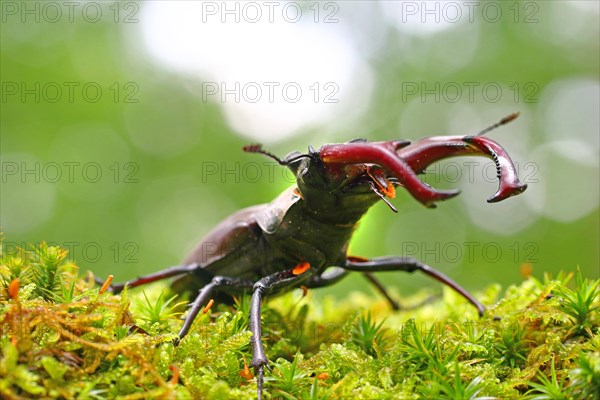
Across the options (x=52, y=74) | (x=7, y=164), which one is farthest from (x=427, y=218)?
(x=7, y=164)

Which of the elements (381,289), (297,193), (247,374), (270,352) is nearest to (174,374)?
(247,374)

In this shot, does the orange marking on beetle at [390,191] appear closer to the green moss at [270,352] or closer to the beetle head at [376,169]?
the beetle head at [376,169]

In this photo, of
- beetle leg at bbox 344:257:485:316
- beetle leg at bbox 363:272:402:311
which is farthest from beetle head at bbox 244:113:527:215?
beetle leg at bbox 363:272:402:311

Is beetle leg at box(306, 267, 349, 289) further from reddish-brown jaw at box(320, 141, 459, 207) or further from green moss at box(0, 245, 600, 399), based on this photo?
reddish-brown jaw at box(320, 141, 459, 207)

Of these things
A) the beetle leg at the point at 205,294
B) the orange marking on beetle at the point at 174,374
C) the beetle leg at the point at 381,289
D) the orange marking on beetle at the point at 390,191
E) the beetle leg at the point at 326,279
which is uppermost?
the orange marking on beetle at the point at 390,191

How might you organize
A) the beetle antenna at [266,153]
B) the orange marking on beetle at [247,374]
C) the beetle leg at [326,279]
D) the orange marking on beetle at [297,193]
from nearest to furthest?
the orange marking on beetle at [247,374], the beetle antenna at [266,153], the orange marking on beetle at [297,193], the beetle leg at [326,279]

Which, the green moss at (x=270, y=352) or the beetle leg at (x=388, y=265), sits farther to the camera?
the beetle leg at (x=388, y=265)

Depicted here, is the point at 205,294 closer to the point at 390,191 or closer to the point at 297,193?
the point at 297,193

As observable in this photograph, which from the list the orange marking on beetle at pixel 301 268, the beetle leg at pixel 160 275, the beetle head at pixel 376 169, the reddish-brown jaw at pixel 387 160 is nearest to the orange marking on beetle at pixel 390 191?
the beetle head at pixel 376 169

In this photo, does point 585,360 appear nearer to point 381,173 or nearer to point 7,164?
point 381,173
